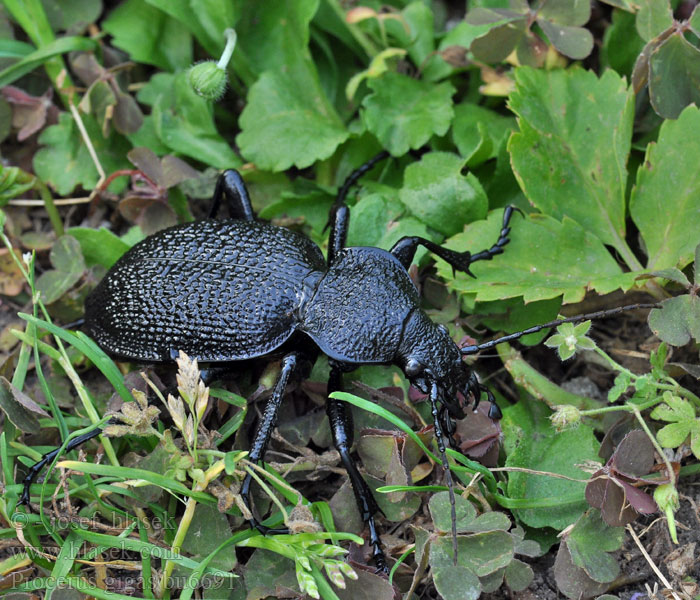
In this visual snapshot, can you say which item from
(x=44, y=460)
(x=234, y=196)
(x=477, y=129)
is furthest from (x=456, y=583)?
(x=477, y=129)

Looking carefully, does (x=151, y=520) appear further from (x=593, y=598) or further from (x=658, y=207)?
(x=658, y=207)

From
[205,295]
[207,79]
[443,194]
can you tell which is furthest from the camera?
[207,79]

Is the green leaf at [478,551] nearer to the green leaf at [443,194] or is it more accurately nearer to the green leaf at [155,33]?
the green leaf at [443,194]

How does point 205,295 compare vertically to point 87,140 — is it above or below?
below

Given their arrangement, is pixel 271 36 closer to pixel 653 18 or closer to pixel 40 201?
pixel 40 201

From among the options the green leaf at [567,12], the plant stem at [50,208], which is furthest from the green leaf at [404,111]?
the plant stem at [50,208]

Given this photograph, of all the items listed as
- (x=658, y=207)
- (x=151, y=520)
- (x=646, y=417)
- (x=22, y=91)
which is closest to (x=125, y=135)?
(x=22, y=91)

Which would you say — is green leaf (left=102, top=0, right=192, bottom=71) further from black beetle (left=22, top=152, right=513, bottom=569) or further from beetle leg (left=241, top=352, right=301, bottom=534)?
beetle leg (left=241, top=352, right=301, bottom=534)
